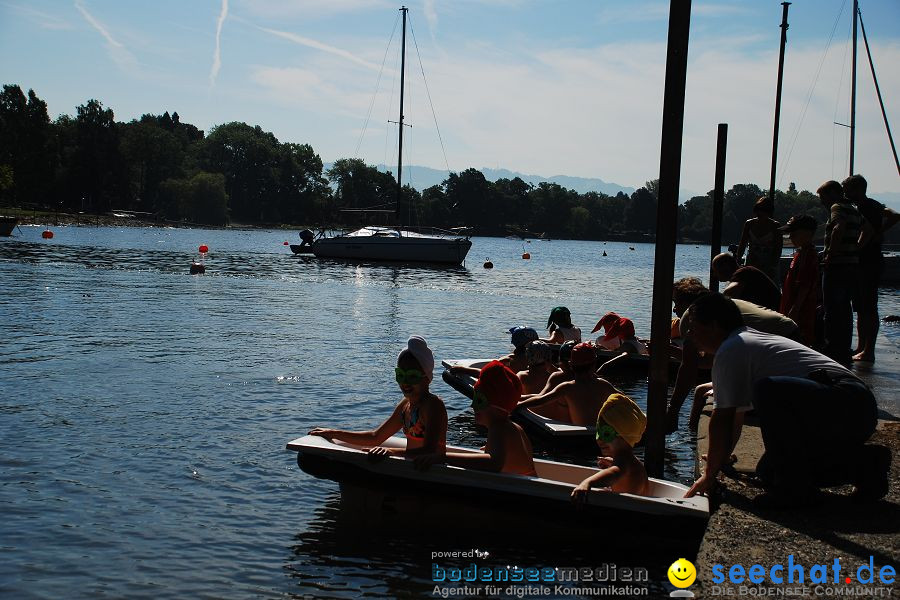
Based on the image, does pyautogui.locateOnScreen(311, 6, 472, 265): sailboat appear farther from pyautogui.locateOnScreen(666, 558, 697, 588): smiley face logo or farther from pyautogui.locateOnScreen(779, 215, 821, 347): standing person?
pyautogui.locateOnScreen(666, 558, 697, 588): smiley face logo

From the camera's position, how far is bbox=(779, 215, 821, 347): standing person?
9.98 meters

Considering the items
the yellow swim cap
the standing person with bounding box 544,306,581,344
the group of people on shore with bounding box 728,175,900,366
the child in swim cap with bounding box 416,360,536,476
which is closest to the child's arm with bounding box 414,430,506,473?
the child in swim cap with bounding box 416,360,536,476

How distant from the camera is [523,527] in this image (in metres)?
7.03

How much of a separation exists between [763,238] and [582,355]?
18.6ft

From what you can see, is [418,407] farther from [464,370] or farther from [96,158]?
[96,158]

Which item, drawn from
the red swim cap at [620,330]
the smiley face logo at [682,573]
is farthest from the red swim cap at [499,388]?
the red swim cap at [620,330]

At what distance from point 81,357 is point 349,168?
163621mm

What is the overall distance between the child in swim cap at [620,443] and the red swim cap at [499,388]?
26.9 inches

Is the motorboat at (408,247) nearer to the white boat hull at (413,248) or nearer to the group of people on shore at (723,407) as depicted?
the white boat hull at (413,248)

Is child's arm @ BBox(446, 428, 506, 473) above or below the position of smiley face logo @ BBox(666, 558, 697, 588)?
above

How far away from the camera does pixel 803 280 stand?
413 inches

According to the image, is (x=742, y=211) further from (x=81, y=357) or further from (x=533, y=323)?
(x=81, y=357)

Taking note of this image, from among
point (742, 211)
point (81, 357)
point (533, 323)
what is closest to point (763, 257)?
point (81, 357)

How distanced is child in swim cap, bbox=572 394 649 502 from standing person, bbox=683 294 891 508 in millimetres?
563
